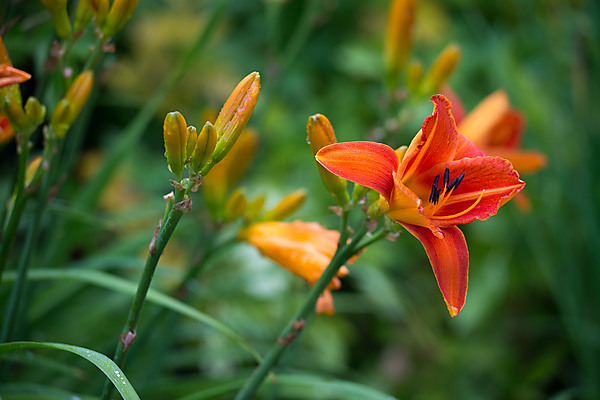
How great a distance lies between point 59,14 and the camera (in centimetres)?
62

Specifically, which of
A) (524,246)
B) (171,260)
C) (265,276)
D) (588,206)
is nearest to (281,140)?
(171,260)

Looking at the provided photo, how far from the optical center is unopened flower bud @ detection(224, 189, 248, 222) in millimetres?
755

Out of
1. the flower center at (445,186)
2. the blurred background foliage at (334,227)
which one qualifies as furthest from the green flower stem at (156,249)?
the blurred background foliage at (334,227)

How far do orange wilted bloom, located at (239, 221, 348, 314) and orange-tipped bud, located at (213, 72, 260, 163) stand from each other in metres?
0.22

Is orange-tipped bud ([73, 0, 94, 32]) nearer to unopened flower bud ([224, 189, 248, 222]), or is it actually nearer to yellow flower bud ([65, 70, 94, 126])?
yellow flower bud ([65, 70, 94, 126])

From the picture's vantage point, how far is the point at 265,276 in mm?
1312

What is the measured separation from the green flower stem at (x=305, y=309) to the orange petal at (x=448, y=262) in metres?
0.06

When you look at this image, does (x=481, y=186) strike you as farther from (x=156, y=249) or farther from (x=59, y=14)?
(x=59, y=14)

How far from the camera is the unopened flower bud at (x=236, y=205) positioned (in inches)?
29.7

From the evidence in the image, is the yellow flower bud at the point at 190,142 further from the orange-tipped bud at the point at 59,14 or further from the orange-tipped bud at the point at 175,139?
the orange-tipped bud at the point at 59,14

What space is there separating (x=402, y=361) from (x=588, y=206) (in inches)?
33.2

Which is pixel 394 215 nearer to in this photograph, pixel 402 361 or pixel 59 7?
pixel 59 7

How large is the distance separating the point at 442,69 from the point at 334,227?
0.38 m

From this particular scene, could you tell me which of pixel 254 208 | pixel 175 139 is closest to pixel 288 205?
pixel 254 208
